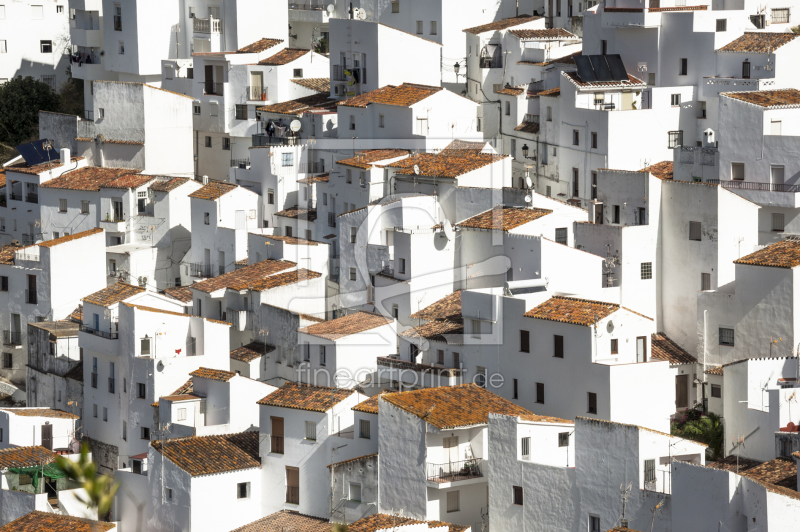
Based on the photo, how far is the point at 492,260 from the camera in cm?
4778

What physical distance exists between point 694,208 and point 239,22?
Result: 84.2ft

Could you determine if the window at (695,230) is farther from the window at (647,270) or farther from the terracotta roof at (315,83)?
the terracotta roof at (315,83)

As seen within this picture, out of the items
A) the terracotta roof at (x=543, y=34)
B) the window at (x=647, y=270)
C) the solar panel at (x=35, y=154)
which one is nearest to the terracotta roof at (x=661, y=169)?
the window at (x=647, y=270)

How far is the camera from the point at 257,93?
6281cm

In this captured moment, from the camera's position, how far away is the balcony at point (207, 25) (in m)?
65.5

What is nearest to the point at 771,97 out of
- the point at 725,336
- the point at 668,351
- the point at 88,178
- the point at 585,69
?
the point at 585,69

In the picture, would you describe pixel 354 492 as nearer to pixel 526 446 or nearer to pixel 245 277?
pixel 526 446

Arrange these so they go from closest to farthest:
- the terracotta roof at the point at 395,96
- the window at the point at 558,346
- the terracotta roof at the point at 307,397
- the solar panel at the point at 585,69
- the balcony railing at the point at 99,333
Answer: the window at the point at 558,346
the terracotta roof at the point at 307,397
the balcony railing at the point at 99,333
the solar panel at the point at 585,69
the terracotta roof at the point at 395,96

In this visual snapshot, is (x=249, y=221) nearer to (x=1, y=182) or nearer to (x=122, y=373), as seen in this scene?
(x=122, y=373)

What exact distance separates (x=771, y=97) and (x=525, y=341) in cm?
1175

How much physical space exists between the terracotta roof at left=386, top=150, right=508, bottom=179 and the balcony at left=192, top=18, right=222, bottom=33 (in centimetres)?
1529

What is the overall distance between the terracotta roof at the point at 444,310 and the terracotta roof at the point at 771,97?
10182mm

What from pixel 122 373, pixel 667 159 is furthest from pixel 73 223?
pixel 667 159

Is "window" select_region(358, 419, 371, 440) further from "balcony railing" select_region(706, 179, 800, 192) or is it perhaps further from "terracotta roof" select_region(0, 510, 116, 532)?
"balcony railing" select_region(706, 179, 800, 192)
